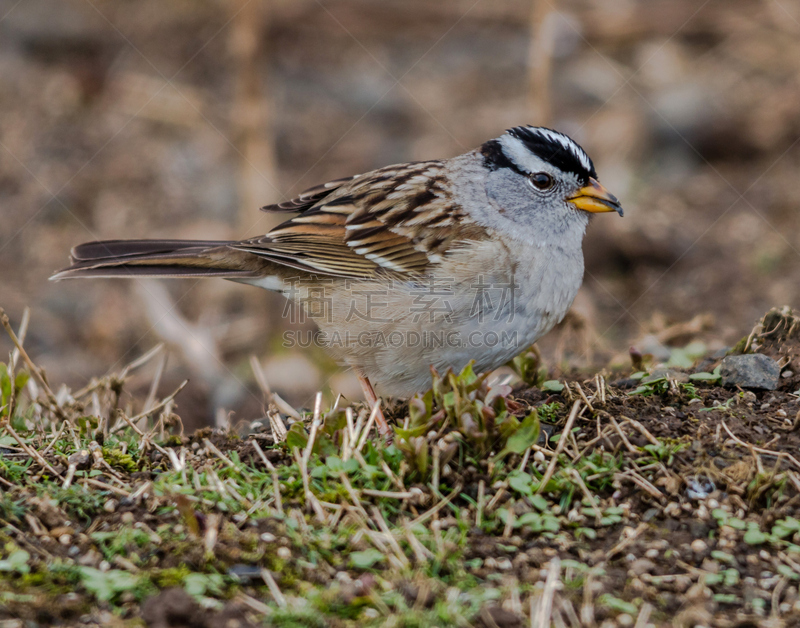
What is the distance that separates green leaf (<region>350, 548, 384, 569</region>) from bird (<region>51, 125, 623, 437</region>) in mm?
1181

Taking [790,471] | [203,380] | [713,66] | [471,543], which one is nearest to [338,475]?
→ [471,543]

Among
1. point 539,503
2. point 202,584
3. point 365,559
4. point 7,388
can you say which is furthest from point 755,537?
point 7,388

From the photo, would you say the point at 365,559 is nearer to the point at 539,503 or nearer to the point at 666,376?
the point at 539,503

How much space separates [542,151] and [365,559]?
2.71 metres

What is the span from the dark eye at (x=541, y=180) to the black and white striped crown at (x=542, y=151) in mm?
57

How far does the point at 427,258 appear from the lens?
4.38 m

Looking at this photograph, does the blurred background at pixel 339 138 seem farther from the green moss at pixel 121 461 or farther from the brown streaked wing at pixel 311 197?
the green moss at pixel 121 461

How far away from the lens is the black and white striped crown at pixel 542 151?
14.6ft

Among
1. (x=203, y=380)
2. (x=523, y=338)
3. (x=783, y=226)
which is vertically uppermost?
(x=783, y=226)

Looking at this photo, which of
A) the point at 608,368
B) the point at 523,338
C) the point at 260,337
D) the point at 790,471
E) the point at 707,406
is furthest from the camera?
the point at 260,337

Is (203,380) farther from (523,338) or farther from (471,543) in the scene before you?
(471,543)

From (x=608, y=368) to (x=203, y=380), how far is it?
3547 mm

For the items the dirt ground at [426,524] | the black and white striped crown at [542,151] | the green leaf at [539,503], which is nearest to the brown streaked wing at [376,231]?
the black and white striped crown at [542,151]

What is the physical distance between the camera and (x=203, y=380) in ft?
22.5
